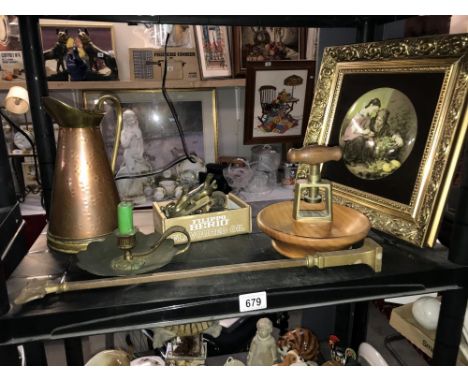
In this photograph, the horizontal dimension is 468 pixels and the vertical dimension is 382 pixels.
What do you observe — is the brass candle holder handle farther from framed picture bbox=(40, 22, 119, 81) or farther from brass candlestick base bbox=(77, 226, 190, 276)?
framed picture bbox=(40, 22, 119, 81)

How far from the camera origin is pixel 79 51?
5.12ft

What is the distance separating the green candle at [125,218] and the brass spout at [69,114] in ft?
0.59

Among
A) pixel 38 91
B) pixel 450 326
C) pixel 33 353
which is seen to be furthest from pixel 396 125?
pixel 33 353

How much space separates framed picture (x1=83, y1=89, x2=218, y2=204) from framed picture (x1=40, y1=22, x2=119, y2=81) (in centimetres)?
9

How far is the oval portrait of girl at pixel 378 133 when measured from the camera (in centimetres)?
71

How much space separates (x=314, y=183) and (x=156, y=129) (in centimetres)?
118

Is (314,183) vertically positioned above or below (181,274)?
above

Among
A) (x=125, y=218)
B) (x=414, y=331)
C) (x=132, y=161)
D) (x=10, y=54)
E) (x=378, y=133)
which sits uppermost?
(x=10, y=54)

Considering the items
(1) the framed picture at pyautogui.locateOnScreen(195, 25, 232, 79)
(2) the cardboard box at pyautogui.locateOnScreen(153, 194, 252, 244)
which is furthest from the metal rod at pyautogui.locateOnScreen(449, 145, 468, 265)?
(1) the framed picture at pyautogui.locateOnScreen(195, 25, 232, 79)

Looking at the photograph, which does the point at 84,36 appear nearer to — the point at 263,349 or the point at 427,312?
the point at 263,349

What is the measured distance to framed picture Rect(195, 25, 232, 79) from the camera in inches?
63.3

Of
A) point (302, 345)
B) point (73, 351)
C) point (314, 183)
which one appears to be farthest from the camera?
point (302, 345)

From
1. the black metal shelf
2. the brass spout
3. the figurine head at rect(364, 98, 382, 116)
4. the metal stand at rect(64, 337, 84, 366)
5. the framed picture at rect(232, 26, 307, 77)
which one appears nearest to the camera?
the black metal shelf
